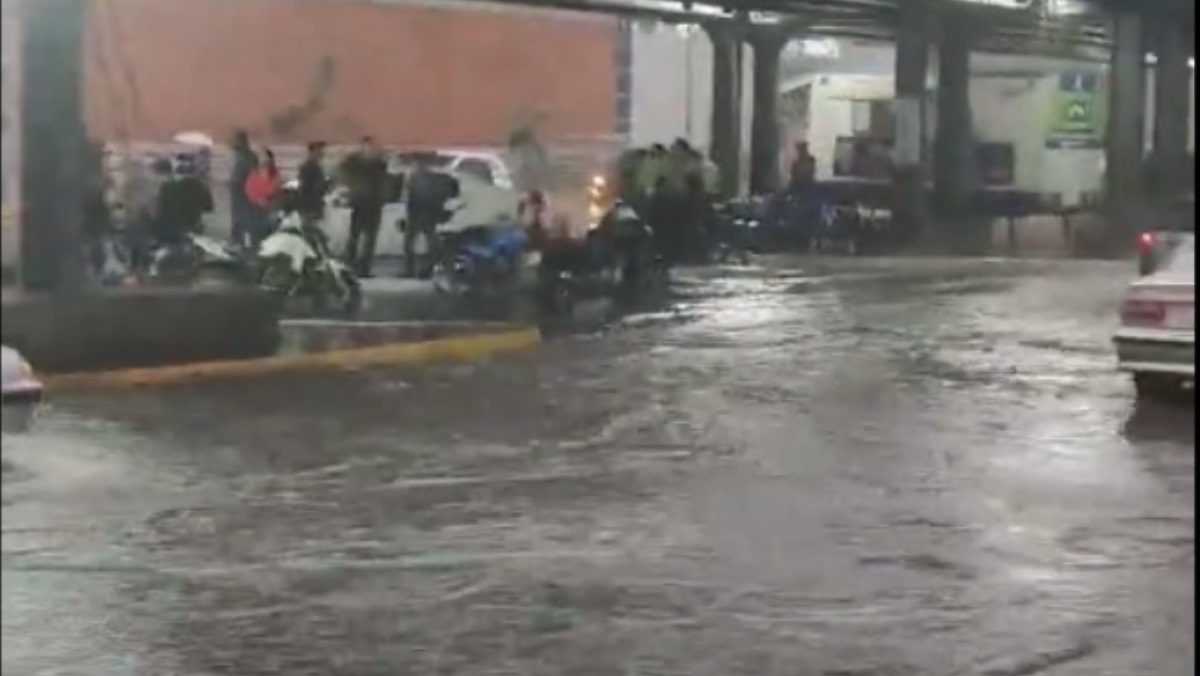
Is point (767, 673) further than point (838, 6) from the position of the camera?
Yes

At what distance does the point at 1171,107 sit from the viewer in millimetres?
2031

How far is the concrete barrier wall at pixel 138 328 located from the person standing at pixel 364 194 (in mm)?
96

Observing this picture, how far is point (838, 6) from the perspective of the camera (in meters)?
2.21

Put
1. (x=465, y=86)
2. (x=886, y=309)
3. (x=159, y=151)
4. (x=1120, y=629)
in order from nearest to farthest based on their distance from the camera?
(x=159, y=151) < (x=465, y=86) < (x=886, y=309) < (x=1120, y=629)

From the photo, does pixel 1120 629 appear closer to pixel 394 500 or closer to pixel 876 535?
pixel 876 535

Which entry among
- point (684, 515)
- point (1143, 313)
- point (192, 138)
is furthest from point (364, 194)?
point (684, 515)

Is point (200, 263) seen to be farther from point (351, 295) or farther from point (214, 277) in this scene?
point (351, 295)

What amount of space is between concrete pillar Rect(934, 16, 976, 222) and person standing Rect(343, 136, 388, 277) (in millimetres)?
557

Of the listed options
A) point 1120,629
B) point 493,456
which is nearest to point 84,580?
point 493,456

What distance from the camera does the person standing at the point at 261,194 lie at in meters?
2.03

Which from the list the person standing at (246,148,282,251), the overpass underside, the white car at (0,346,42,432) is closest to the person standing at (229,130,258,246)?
the person standing at (246,148,282,251)

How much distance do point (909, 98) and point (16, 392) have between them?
1.11 meters

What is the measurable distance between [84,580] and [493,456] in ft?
2.26

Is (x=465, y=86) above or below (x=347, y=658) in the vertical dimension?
above
